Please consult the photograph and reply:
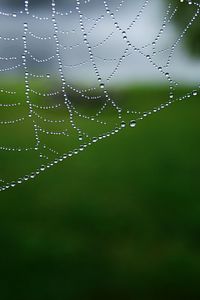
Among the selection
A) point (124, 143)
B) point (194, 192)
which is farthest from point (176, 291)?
point (124, 143)

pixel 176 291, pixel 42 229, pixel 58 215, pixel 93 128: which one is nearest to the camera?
pixel 176 291

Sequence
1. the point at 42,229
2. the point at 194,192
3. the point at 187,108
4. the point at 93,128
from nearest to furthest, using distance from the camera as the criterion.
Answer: the point at 42,229
the point at 194,192
the point at 93,128
the point at 187,108

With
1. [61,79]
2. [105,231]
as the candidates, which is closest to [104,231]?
[105,231]

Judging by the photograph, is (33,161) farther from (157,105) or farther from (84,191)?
(157,105)

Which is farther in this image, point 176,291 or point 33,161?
point 33,161

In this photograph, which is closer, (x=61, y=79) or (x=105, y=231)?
(x=105, y=231)

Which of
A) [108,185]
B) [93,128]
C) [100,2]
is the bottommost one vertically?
[93,128]

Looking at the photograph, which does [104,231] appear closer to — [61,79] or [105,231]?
[105,231]

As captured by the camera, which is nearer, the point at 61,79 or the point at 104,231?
the point at 104,231
